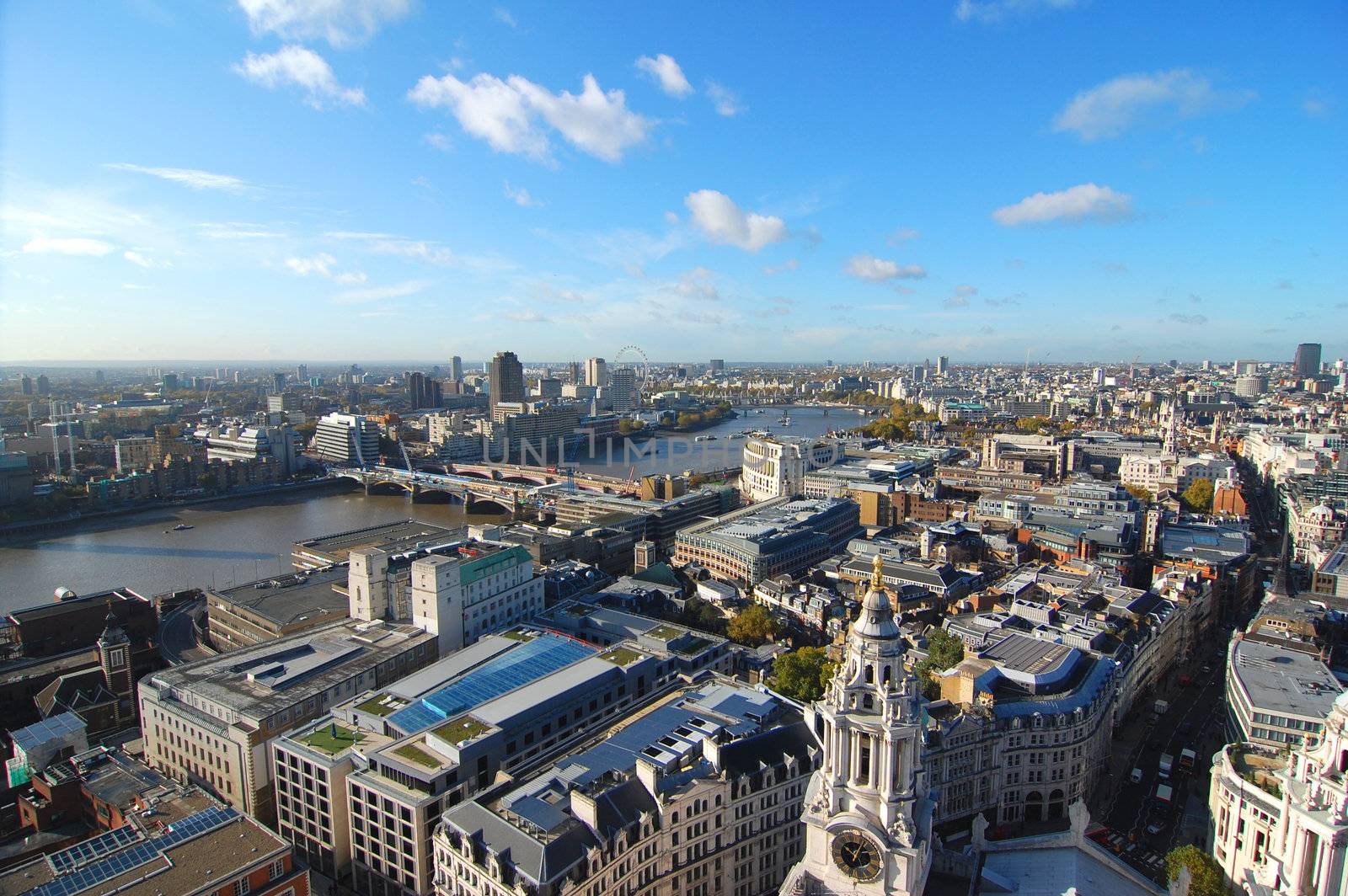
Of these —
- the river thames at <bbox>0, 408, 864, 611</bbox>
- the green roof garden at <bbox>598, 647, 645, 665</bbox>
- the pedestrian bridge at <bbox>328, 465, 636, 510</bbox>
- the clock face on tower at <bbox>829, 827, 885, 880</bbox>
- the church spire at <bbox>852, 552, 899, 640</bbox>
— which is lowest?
the river thames at <bbox>0, 408, 864, 611</bbox>

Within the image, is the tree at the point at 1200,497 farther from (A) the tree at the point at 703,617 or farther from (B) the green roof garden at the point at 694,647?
(B) the green roof garden at the point at 694,647

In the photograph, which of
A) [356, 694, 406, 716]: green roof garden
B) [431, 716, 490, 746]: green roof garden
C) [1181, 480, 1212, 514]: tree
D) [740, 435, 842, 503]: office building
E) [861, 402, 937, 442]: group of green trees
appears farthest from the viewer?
[861, 402, 937, 442]: group of green trees

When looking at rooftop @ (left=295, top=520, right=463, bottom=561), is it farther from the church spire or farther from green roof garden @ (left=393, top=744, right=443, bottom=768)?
the church spire

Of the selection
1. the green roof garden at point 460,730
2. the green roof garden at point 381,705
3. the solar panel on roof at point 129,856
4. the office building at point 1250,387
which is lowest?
the green roof garden at point 381,705

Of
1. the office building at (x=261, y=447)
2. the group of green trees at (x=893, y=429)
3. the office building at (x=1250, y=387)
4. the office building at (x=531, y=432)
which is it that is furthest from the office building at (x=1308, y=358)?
the office building at (x=261, y=447)

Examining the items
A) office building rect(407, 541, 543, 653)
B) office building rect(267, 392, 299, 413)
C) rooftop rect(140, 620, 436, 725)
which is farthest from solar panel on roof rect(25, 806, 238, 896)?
office building rect(267, 392, 299, 413)
